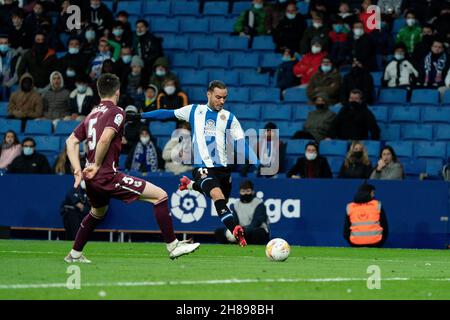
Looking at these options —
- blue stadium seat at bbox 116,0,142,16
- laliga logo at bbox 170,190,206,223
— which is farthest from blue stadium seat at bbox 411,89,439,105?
blue stadium seat at bbox 116,0,142,16

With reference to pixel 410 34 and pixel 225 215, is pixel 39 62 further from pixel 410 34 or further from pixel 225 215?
pixel 225 215

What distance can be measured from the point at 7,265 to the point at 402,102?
1251 centimetres

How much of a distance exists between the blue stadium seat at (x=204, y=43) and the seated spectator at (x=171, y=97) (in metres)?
2.55

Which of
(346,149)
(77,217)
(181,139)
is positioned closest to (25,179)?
(77,217)

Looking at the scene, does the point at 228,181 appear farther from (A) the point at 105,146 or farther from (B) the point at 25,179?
(B) the point at 25,179

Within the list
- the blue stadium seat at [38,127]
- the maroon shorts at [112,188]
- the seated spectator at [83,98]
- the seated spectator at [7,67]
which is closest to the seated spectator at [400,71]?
the seated spectator at [83,98]

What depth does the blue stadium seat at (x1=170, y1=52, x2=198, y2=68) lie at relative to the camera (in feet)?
83.2

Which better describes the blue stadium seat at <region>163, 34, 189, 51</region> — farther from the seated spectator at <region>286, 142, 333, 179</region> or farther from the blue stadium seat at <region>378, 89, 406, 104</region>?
the seated spectator at <region>286, 142, 333, 179</region>

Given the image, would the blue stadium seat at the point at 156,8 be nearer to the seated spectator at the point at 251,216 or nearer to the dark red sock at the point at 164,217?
the seated spectator at the point at 251,216

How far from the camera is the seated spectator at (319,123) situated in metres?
22.1

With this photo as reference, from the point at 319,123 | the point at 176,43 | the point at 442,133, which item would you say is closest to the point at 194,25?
the point at 176,43

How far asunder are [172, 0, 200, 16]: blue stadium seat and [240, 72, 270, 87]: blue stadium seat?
2.85 m

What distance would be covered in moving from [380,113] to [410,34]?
239 centimetres

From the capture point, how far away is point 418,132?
72.1ft
